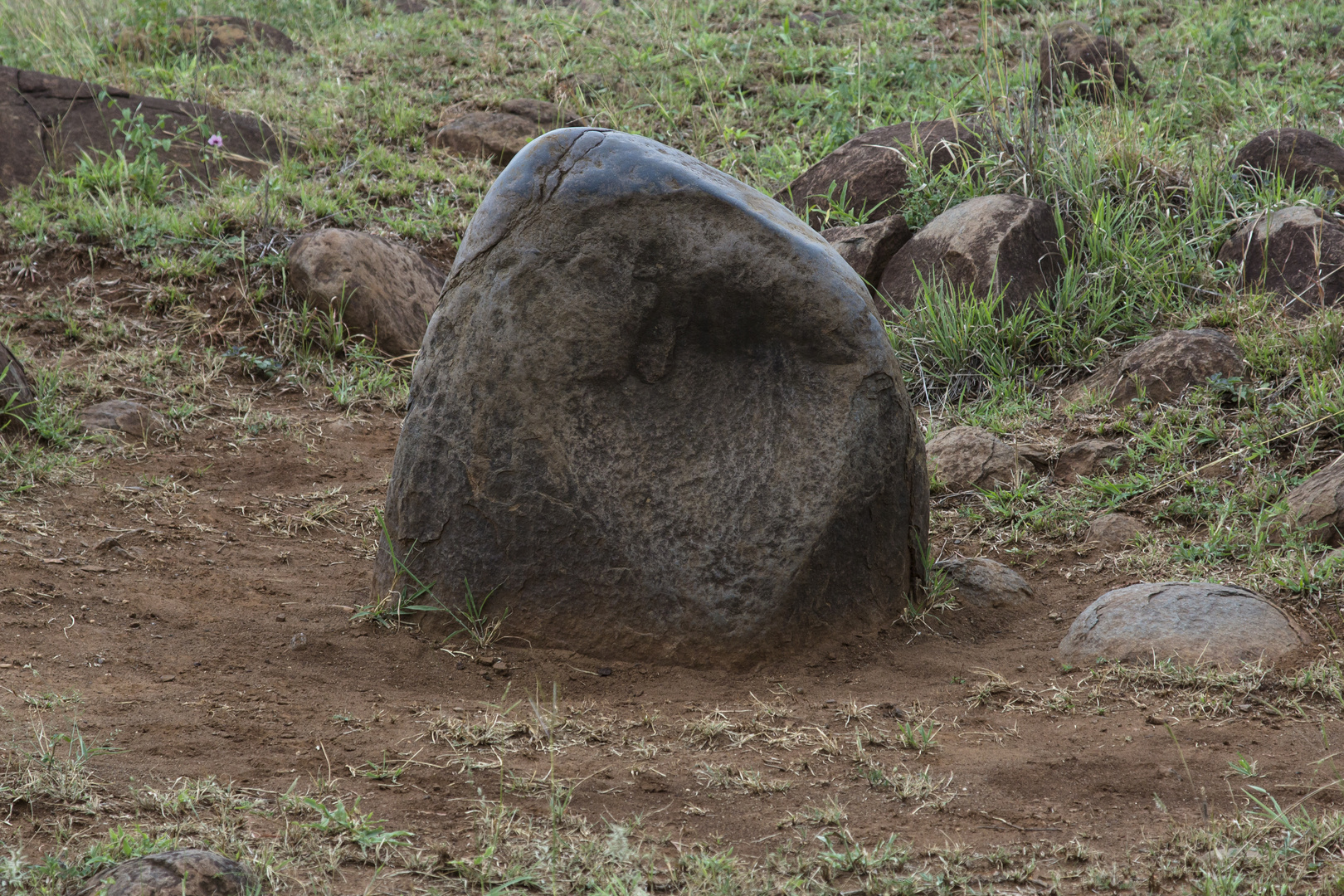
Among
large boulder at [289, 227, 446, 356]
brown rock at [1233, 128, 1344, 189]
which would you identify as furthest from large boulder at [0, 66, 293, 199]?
brown rock at [1233, 128, 1344, 189]

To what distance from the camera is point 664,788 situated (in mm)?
2309

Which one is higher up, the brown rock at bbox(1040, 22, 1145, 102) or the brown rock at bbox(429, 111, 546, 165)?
the brown rock at bbox(1040, 22, 1145, 102)

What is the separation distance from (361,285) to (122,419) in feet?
4.40

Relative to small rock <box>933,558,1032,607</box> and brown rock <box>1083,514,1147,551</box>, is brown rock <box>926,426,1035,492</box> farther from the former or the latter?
small rock <box>933,558,1032,607</box>

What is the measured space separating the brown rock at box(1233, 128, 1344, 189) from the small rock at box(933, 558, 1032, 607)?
9.54 ft

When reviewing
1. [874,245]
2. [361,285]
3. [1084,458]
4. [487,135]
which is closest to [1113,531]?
[1084,458]

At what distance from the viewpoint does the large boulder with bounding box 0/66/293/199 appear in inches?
246

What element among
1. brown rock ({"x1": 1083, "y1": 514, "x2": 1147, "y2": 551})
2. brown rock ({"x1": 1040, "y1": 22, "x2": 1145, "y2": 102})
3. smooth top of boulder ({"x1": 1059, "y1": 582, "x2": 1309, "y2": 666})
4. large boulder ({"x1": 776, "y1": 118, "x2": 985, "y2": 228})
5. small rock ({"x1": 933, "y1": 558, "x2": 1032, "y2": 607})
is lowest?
brown rock ({"x1": 1083, "y1": 514, "x2": 1147, "y2": 551})

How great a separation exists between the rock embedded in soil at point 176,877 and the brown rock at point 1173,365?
365 cm

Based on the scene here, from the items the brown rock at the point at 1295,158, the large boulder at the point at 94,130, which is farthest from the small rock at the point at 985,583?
the large boulder at the point at 94,130

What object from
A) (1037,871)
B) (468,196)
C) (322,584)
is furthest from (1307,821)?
(468,196)

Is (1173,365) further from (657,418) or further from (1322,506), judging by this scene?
(657,418)

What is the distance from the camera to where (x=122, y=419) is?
4.59 meters

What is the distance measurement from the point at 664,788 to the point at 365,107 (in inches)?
237
